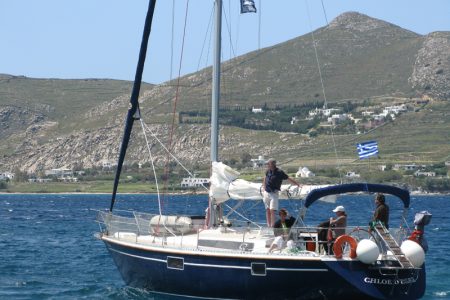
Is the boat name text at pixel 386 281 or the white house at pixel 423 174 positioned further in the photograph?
the white house at pixel 423 174

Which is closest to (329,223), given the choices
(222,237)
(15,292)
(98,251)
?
(222,237)

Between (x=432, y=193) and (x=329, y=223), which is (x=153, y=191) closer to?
(x=432, y=193)

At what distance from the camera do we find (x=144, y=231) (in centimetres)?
3067

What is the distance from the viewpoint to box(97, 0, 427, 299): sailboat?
2409cm

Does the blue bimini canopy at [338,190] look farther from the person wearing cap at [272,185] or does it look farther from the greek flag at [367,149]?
the person wearing cap at [272,185]

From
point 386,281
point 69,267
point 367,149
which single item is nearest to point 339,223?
point 386,281

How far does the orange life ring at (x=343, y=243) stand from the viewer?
24.0 metres

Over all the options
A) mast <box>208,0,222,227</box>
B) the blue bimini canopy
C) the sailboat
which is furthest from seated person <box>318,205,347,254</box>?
mast <box>208,0,222,227</box>

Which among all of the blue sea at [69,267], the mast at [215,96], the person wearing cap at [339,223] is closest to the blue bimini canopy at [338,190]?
the person wearing cap at [339,223]

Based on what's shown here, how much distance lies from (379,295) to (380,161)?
154374 millimetres

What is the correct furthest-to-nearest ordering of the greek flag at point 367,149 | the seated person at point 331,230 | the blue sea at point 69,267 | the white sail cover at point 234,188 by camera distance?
the blue sea at point 69,267, the white sail cover at point 234,188, the greek flag at point 367,149, the seated person at point 331,230

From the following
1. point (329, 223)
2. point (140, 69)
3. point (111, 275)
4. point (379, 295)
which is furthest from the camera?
point (111, 275)

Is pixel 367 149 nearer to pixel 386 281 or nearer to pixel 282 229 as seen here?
pixel 282 229

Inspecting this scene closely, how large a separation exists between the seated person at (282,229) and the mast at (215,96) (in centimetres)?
325
